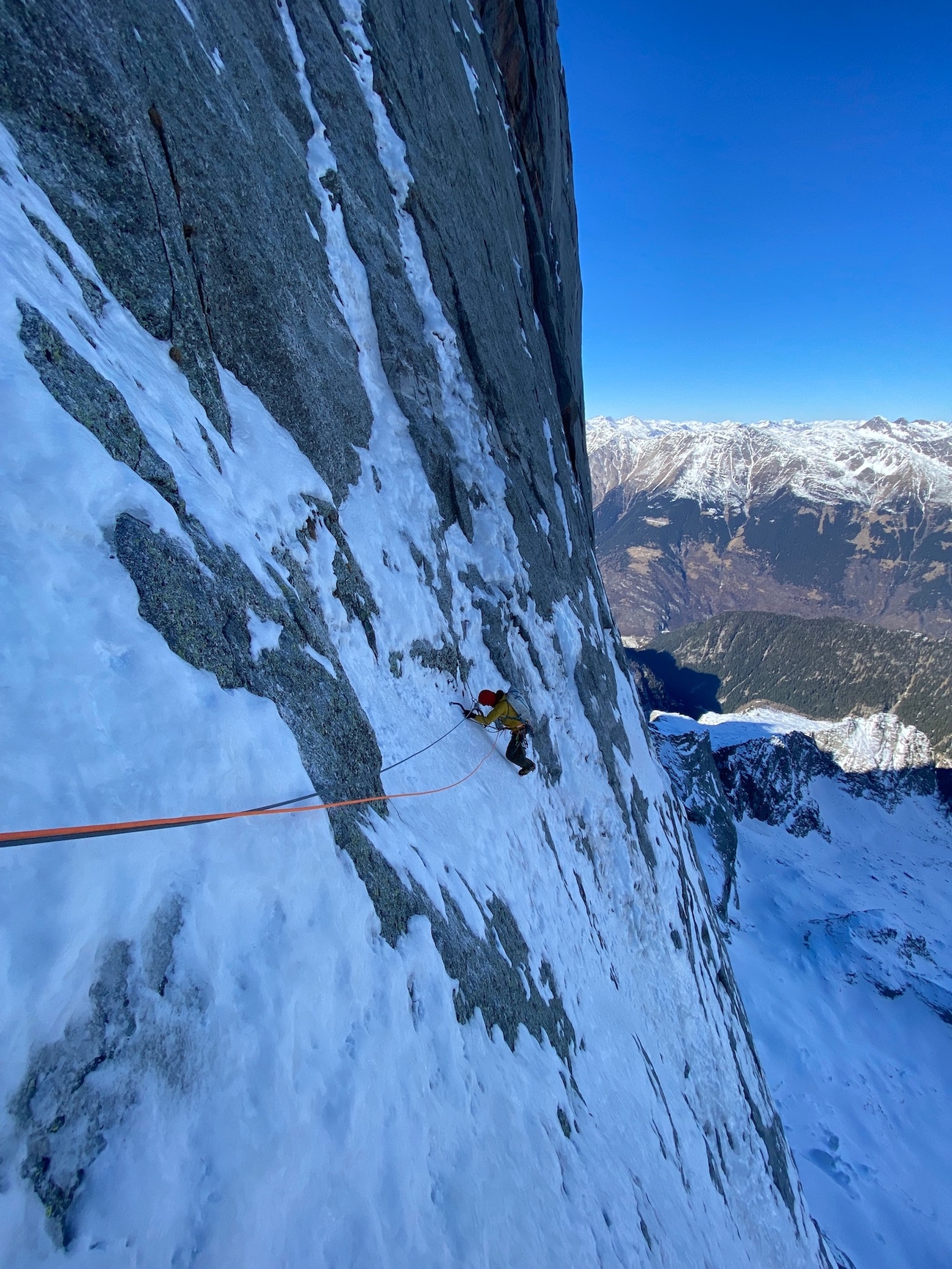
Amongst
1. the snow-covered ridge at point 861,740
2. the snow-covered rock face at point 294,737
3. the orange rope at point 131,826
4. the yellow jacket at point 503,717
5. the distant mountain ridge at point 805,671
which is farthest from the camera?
the distant mountain ridge at point 805,671

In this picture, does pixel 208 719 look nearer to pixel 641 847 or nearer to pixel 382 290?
pixel 382 290

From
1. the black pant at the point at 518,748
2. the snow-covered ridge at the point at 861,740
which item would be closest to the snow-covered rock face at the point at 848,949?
the snow-covered ridge at the point at 861,740

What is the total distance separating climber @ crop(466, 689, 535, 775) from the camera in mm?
10391

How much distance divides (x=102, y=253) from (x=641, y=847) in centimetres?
1625

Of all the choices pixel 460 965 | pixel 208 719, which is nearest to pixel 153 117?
pixel 208 719

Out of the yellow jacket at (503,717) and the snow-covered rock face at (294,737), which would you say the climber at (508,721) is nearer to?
the yellow jacket at (503,717)

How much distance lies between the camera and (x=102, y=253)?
6.04m

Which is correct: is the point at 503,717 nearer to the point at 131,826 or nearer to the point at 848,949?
the point at 131,826

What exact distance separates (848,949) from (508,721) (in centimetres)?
3907

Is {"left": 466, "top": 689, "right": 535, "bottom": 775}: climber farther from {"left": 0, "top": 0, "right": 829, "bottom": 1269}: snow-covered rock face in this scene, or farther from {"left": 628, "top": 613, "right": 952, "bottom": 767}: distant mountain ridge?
{"left": 628, "top": 613, "right": 952, "bottom": 767}: distant mountain ridge

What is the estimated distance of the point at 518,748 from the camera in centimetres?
1072

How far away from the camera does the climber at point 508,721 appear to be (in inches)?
409

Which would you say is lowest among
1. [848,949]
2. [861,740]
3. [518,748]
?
[861,740]

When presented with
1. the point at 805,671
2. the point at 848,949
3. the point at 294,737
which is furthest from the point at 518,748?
the point at 805,671
